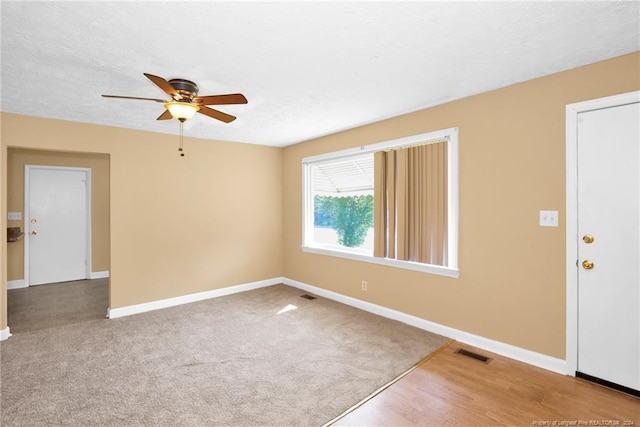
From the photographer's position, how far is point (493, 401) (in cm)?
224

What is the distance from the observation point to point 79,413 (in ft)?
7.00

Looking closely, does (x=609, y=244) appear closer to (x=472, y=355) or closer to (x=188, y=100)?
(x=472, y=355)

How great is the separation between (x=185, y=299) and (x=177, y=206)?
1.38m

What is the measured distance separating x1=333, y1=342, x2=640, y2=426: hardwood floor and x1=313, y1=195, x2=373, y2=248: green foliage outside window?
2.18 meters

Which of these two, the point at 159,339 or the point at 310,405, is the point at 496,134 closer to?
the point at 310,405

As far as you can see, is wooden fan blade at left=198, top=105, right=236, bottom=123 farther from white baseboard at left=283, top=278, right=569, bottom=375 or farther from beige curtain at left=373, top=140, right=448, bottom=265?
white baseboard at left=283, top=278, right=569, bottom=375

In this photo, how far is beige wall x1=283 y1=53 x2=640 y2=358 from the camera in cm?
256

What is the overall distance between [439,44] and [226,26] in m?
1.38

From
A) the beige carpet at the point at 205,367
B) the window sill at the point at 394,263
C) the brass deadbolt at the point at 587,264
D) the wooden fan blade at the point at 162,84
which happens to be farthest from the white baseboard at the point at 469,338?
the wooden fan blade at the point at 162,84

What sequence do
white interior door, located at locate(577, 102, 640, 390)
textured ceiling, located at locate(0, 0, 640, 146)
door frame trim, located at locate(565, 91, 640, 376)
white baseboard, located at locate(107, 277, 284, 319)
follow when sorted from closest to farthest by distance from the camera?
textured ceiling, located at locate(0, 0, 640, 146), white interior door, located at locate(577, 102, 640, 390), door frame trim, located at locate(565, 91, 640, 376), white baseboard, located at locate(107, 277, 284, 319)

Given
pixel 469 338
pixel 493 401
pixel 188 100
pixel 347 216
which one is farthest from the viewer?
pixel 347 216

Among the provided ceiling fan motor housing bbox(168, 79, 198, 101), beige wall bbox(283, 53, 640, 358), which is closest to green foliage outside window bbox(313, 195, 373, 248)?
beige wall bbox(283, 53, 640, 358)

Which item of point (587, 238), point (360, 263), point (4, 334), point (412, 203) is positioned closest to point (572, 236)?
point (587, 238)

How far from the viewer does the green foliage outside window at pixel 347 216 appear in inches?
176
